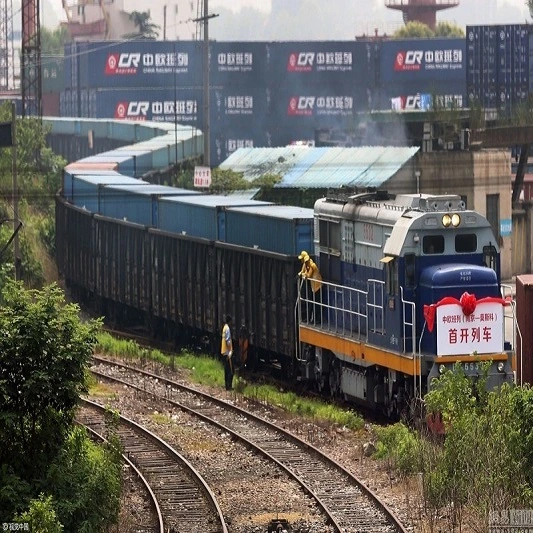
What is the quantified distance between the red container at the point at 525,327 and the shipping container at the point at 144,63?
62403 millimetres

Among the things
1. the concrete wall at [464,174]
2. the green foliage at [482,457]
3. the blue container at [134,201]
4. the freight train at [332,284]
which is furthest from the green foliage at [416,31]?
the green foliage at [482,457]

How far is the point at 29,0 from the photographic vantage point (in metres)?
53.3

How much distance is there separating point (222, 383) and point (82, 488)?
10529 mm

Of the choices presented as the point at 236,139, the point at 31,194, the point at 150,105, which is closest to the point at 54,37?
the point at 150,105

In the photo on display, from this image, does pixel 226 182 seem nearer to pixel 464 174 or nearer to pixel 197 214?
pixel 464 174

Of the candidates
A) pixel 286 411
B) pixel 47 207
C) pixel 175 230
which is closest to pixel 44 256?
pixel 47 207

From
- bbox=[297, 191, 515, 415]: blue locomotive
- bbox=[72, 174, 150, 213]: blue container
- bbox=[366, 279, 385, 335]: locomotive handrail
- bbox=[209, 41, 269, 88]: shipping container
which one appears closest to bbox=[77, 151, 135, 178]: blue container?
bbox=[72, 174, 150, 213]: blue container

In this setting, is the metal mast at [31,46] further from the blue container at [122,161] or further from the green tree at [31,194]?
the blue container at [122,161]

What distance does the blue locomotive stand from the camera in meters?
18.2

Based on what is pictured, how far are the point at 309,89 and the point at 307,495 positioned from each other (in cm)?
6699

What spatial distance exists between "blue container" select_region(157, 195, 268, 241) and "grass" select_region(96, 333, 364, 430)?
8.06ft

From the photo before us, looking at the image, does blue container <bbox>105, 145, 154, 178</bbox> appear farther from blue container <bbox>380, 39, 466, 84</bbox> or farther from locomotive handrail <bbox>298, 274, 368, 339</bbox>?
blue container <bbox>380, 39, 466, 84</bbox>

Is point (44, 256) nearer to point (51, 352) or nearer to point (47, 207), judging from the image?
point (47, 207)

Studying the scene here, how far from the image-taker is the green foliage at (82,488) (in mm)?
13453
